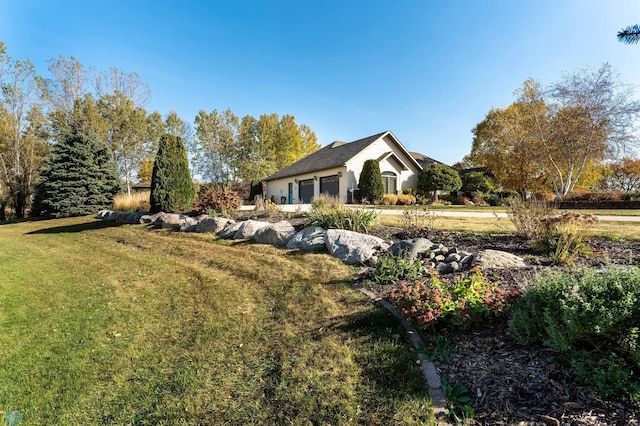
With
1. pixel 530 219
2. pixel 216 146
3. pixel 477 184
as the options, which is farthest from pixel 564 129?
pixel 216 146

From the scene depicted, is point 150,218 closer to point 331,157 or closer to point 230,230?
point 230,230

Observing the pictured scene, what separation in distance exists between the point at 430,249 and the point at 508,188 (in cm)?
2233

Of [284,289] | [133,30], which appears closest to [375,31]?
[133,30]

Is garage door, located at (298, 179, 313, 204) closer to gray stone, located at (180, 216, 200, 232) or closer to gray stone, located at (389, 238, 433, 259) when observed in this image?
gray stone, located at (180, 216, 200, 232)

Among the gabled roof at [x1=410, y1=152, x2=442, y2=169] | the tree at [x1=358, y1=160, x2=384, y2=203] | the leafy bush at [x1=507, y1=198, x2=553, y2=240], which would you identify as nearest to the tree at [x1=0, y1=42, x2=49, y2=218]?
the tree at [x1=358, y1=160, x2=384, y2=203]

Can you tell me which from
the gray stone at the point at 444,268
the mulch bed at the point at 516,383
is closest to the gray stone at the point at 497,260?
the gray stone at the point at 444,268

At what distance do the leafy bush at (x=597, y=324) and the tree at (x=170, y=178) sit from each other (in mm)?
10636

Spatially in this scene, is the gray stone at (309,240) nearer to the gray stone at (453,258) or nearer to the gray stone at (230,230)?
the gray stone at (230,230)

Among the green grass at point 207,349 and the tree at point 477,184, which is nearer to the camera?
the green grass at point 207,349

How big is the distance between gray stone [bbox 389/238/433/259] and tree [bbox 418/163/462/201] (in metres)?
16.1

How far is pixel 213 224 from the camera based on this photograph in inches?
306

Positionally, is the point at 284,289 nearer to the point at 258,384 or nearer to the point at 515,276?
the point at 258,384

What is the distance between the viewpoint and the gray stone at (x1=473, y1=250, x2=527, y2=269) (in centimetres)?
378

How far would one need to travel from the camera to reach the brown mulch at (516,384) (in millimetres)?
1659
